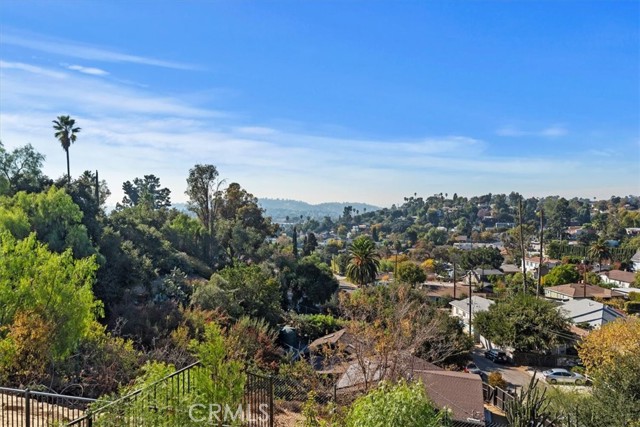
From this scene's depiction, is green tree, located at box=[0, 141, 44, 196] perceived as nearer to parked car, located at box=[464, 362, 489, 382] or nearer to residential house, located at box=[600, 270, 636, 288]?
parked car, located at box=[464, 362, 489, 382]

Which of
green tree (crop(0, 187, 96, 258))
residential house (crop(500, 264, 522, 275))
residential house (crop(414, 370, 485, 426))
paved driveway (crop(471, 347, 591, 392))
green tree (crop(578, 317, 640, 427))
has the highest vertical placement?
green tree (crop(0, 187, 96, 258))

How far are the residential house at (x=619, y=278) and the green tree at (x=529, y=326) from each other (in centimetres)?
3563

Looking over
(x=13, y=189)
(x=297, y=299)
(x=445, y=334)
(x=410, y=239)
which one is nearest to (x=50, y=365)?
(x=13, y=189)

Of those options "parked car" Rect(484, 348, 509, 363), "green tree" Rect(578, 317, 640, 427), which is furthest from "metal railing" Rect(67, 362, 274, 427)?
"parked car" Rect(484, 348, 509, 363)

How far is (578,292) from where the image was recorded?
1827 inches

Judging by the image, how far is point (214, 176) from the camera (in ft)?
133

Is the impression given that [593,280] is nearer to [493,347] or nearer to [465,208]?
[493,347]

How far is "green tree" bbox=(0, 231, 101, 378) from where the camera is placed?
10258 millimetres

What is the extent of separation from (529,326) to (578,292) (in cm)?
2422

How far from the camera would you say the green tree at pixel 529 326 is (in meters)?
26.5

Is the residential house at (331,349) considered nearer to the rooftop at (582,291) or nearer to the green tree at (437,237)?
the rooftop at (582,291)

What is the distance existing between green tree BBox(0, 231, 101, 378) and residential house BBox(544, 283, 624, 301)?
150 ft

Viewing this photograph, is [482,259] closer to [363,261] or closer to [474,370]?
[363,261]

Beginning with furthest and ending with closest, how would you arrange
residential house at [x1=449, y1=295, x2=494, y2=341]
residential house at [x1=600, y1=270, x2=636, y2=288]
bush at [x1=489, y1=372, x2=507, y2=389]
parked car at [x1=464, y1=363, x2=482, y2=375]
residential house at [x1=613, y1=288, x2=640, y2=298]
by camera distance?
1. residential house at [x1=600, y1=270, x2=636, y2=288]
2. residential house at [x1=613, y1=288, x2=640, y2=298]
3. residential house at [x1=449, y1=295, x2=494, y2=341]
4. parked car at [x1=464, y1=363, x2=482, y2=375]
5. bush at [x1=489, y1=372, x2=507, y2=389]
